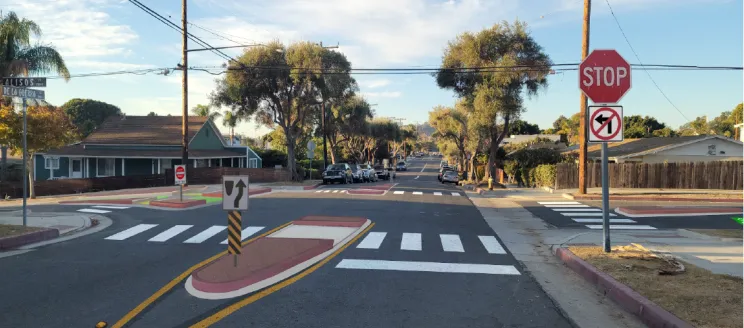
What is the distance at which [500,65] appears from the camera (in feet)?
102

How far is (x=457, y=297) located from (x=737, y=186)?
28229 mm

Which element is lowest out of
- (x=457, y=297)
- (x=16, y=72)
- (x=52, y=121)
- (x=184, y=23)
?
(x=457, y=297)

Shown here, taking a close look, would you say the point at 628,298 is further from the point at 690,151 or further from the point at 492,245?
the point at 690,151

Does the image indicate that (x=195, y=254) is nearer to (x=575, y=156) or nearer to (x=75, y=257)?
(x=75, y=257)

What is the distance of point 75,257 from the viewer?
988cm

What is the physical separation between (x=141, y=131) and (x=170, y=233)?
3208cm

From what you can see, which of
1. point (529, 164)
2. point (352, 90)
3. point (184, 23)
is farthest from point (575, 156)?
point (184, 23)

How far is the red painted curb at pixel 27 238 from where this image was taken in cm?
1084

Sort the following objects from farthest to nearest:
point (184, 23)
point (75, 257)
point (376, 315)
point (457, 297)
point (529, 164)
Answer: point (529, 164), point (184, 23), point (75, 257), point (457, 297), point (376, 315)

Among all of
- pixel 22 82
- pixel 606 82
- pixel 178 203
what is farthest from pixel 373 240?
pixel 178 203

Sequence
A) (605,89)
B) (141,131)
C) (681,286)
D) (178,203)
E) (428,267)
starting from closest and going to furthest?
(681,286), (428,267), (605,89), (178,203), (141,131)

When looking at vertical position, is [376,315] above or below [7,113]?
below

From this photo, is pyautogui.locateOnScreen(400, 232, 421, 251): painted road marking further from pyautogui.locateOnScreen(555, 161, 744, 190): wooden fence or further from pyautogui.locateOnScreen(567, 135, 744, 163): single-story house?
pyautogui.locateOnScreen(567, 135, 744, 163): single-story house

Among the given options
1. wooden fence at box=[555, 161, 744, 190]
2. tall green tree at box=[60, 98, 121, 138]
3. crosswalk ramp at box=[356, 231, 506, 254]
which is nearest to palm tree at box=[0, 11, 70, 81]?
crosswalk ramp at box=[356, 231, 506, 254]
